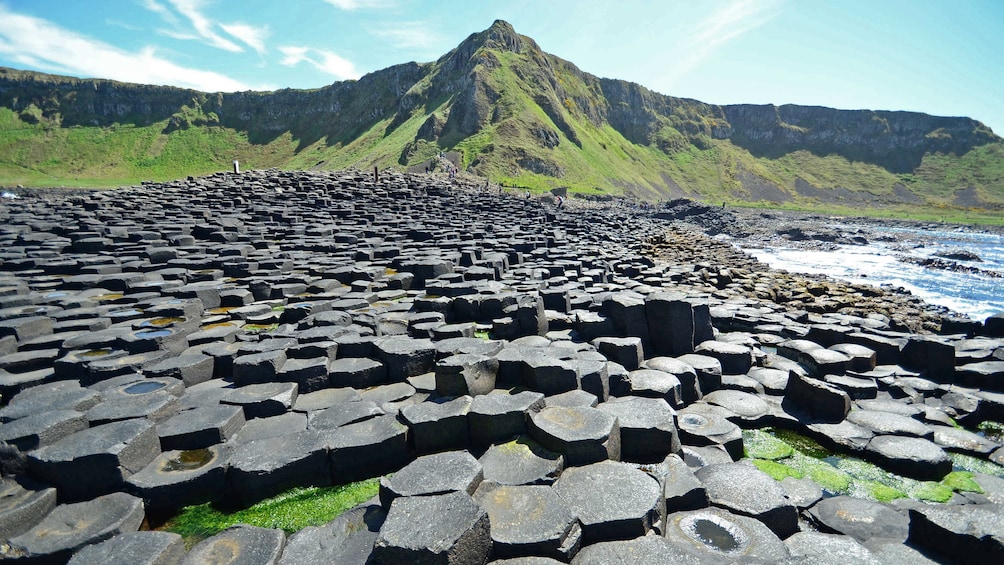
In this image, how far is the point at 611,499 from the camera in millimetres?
3031

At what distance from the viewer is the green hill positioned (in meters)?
67.9

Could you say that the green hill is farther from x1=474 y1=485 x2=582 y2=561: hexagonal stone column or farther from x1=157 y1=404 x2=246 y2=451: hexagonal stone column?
x1=474 y1=485 x2=582 y2=561: hexagonal stone column

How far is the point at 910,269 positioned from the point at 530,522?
30.7 m

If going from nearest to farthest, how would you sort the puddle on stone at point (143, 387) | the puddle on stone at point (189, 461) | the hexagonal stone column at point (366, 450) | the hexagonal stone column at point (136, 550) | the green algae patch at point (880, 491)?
1. the hexagonal stone column at point (136, 550)
2. the puddle on stone at point (189, 461)
3. the hexagonal stone column at point (366, 450)
4. the green algae patch at point (880, 491)
5. the puddle on stone at point (143, 387)

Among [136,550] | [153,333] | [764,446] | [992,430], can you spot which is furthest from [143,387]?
[992,430]

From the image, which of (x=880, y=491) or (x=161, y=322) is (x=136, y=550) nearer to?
(x=161, y=322)

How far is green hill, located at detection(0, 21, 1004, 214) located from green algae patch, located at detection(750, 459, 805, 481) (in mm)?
51576

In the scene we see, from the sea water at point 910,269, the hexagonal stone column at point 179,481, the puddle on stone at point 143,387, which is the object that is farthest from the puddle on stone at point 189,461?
the sea water at point 910,269

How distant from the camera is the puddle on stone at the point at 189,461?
358cm

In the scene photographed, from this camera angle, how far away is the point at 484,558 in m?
2.58

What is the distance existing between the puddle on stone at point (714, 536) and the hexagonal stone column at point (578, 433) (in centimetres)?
77

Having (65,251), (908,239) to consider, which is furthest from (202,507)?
(908,239)

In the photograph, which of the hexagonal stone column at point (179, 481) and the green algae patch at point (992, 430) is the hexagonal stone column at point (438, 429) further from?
the green algae patch at point (992, 430)

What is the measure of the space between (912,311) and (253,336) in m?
15.2
